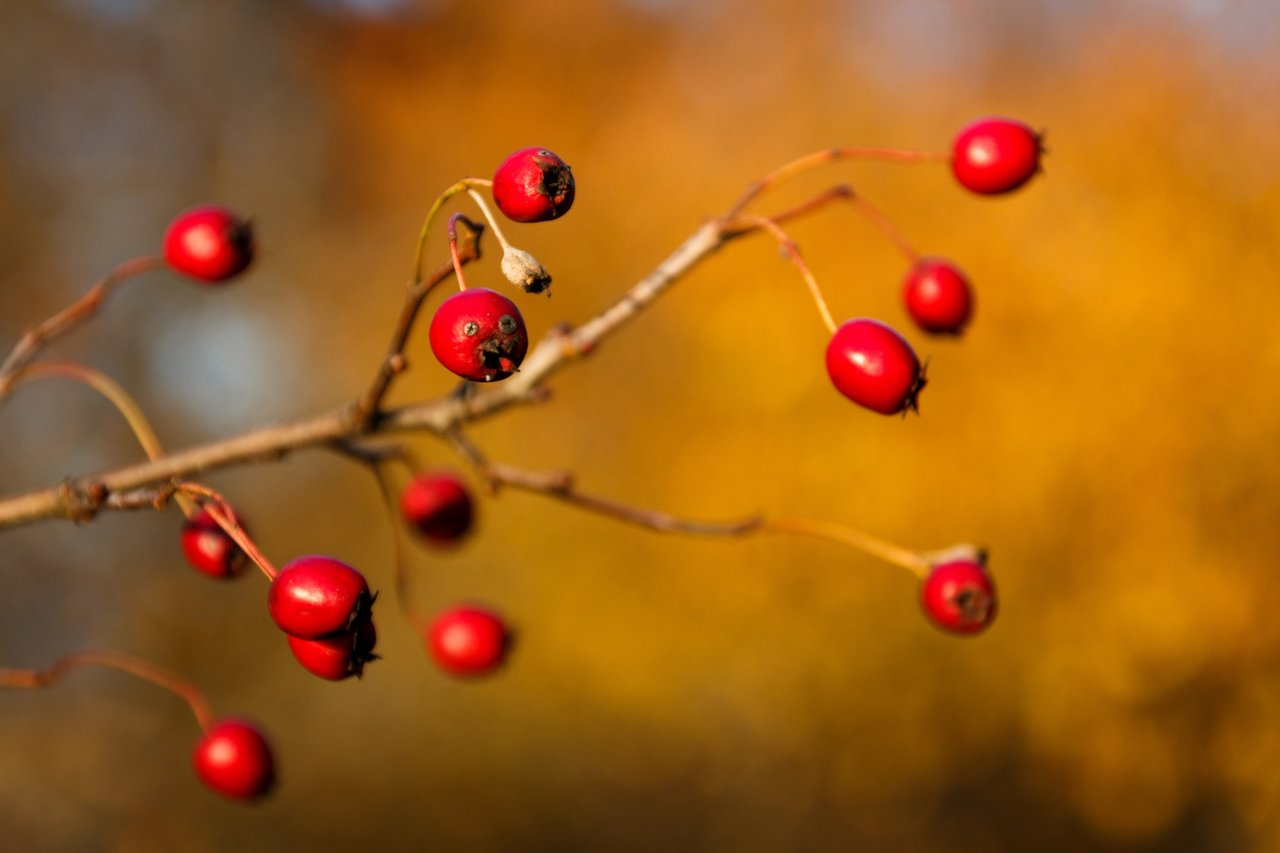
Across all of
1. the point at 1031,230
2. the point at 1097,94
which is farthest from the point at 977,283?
the point at 1097,94

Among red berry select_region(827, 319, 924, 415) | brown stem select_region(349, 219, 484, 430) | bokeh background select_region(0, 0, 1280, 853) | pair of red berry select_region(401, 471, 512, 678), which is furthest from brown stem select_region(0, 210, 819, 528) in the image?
bokeh background select_region(0, 0, 1280, 853)

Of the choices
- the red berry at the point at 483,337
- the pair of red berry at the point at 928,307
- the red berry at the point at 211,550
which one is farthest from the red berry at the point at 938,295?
the red berry at the point at 211,550

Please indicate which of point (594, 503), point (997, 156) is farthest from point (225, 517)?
point (997, 156)

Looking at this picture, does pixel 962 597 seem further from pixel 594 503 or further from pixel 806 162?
pixel 806 162

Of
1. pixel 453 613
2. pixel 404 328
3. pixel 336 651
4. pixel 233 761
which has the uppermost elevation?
pixel 404 328

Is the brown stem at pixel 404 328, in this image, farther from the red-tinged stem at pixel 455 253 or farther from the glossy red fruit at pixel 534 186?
the glossy red fruit at pixel 534 186
